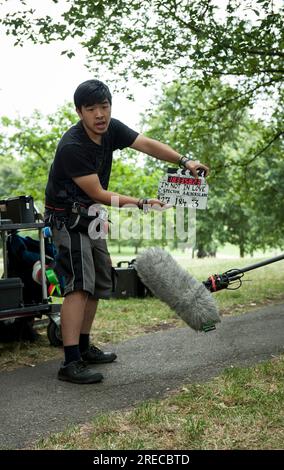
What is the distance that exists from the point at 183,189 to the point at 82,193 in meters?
0.73

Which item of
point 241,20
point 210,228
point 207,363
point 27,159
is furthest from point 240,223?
point 207,363

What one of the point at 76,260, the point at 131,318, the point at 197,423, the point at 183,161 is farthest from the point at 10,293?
the point at 197,423

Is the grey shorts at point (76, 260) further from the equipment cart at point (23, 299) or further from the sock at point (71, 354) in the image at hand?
the equipment cart at point (23, 299)

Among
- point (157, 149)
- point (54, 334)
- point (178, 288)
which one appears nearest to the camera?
point (178, 288)

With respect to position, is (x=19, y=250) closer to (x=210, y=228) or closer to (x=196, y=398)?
(x=196, y=398)

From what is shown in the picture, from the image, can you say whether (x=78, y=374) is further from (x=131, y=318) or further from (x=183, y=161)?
(x=131, y=318)

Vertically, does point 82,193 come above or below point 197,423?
above

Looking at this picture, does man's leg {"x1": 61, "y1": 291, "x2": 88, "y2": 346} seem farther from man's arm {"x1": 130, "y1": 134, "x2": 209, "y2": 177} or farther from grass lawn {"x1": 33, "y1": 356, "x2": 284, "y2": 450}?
man's arm {"x1": 130, "y1": 134, "x2": 209, "y2": 177}

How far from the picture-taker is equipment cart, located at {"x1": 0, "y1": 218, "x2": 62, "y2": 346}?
499cm

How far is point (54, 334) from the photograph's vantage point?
5.38m

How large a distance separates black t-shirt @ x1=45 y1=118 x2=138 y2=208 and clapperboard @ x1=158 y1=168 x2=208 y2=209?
50 centimetres
